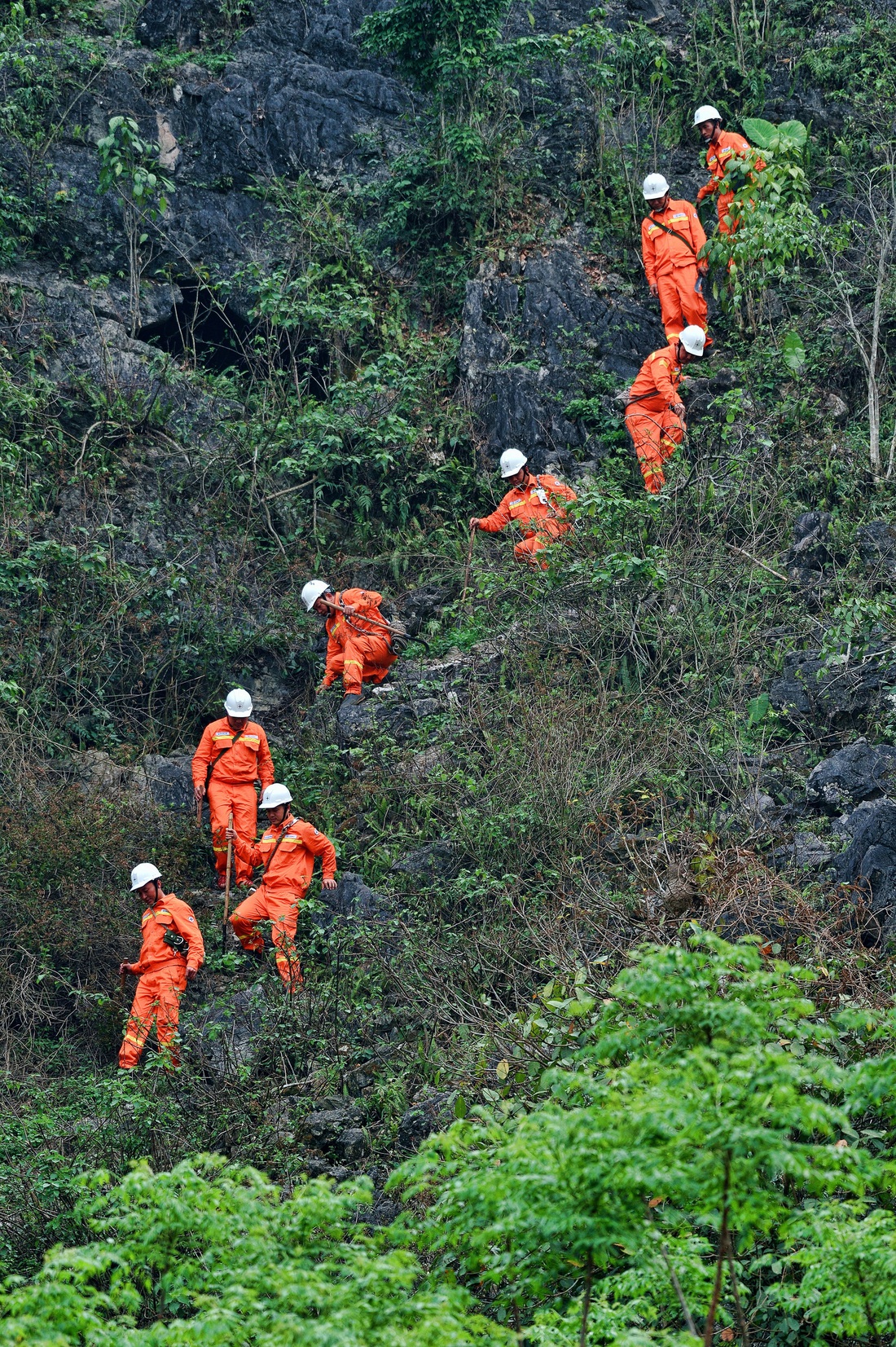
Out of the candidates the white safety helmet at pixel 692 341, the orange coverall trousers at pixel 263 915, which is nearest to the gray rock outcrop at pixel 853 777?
the orange coverall trousers at pixel 263 915

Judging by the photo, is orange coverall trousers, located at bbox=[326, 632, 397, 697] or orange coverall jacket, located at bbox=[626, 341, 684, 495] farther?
orange coverall jacket, located at bbox=[626, 341, 684, 495]

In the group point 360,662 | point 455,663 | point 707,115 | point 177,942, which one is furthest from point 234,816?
point 707,115

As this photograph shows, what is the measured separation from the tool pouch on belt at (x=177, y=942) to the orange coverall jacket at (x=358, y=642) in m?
2.93

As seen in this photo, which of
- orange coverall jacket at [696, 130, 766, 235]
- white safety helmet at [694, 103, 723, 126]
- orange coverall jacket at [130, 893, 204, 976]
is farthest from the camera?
white safety helmet at [694, 103, 723, 126]

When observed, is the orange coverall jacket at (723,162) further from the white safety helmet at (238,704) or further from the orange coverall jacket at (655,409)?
the white safety helmet at (238,704)

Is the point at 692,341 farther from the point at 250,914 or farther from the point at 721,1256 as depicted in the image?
the point at 721,1256

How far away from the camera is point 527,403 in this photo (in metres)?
14.3

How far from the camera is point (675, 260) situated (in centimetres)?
1391

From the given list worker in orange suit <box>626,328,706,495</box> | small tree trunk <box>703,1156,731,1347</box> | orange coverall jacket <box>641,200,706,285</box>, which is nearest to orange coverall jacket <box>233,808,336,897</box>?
worker in orange suit <box>626,328,706,495</box>

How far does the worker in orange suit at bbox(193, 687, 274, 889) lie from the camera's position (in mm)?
11188

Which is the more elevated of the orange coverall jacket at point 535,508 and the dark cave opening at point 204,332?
the dark cave opening at point 204,332

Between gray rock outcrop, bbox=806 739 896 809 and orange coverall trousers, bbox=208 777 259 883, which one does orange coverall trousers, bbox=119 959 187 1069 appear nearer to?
orange coverall trousers, bbox=208 777 259 883

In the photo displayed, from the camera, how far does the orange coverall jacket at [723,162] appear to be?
46.0ft

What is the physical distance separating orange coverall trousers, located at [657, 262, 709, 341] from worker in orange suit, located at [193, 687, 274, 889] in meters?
5.70
